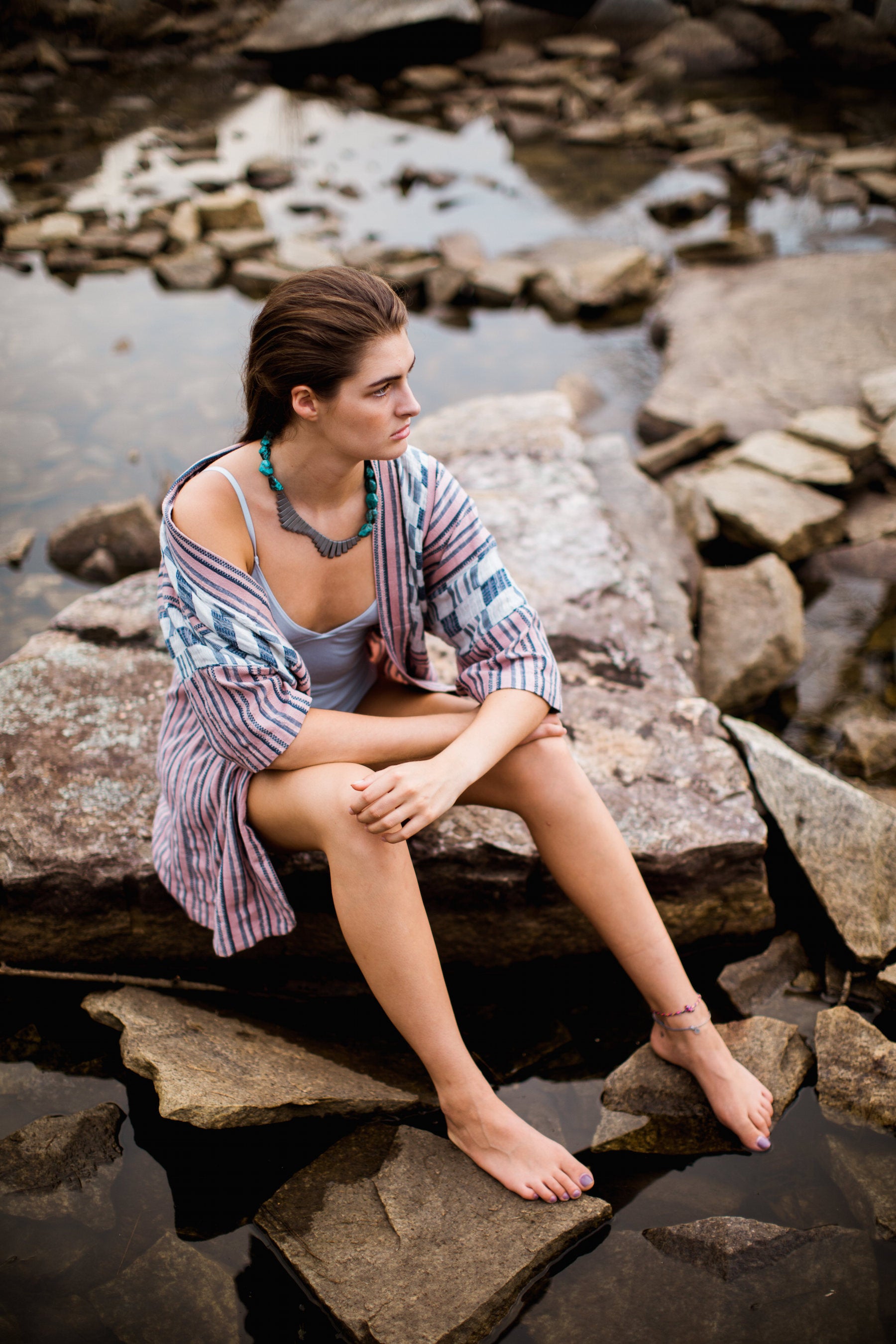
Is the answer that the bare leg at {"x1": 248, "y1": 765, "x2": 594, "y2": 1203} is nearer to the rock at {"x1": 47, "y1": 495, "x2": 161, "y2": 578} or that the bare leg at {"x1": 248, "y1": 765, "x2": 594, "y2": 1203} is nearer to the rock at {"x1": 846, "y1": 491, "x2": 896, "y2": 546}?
the rock at {"x1": 47, "y1": 495, "x2": 161, "y2": 578}

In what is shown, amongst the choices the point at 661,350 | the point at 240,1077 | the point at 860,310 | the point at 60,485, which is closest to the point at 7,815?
the point at 240,1077

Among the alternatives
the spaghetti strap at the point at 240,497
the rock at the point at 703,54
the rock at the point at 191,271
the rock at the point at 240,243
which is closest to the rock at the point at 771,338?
the rock at the point at 240,243

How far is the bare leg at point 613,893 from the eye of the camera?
203 centimetres

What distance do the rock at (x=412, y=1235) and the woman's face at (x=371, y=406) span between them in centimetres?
139

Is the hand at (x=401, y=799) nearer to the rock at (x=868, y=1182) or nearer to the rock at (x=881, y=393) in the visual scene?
the rock at (x=868, y=1182)

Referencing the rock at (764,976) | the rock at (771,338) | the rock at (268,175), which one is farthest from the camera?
the rock at (268,175)

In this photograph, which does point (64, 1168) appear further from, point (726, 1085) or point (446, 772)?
point (726, 1085)

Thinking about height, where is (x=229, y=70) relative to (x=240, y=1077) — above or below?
above

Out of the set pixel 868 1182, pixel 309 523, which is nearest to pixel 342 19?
pixel 309 523

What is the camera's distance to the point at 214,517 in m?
1.89

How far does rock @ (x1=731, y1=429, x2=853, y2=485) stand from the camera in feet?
13.6

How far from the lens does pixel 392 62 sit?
1042 cm

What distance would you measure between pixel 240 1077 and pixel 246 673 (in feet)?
2.81

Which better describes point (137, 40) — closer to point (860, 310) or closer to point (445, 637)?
point (860, 310)
